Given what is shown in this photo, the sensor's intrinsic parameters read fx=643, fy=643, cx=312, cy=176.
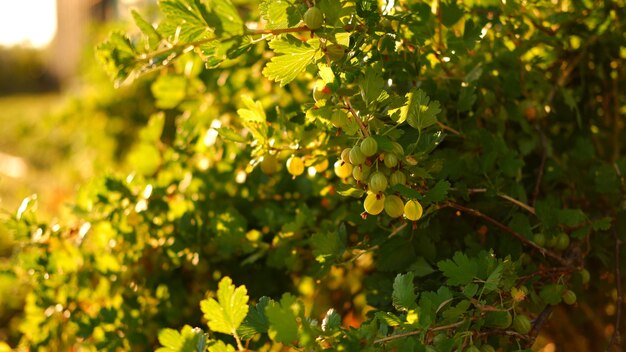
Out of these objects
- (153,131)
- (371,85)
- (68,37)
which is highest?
(371,85)

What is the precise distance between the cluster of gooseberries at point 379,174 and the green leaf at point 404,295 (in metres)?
0.07

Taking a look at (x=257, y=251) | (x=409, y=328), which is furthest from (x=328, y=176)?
(x=409, y=328)

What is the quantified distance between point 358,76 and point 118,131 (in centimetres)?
180

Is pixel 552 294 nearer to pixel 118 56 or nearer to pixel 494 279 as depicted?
pixel 494 279

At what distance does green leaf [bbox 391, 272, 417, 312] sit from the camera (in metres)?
0.64

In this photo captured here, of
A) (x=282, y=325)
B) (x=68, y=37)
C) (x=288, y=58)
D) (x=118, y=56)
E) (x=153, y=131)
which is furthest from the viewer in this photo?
(x=68, y=37)

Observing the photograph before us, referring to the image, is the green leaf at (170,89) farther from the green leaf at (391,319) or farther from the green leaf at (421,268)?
the green leaf at (391,319)

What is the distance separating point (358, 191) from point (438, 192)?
0.09m

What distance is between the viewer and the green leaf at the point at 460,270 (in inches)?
26.5

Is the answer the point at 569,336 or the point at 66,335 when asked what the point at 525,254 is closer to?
the point at 569,336

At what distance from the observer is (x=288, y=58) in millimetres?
658

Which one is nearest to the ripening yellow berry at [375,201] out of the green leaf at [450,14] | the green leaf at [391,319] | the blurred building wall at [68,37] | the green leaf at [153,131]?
the green leaf at [391,319]

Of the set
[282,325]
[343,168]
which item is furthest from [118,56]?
[282,325]

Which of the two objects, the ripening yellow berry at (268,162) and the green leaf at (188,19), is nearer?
the green leaf at (188,19)
